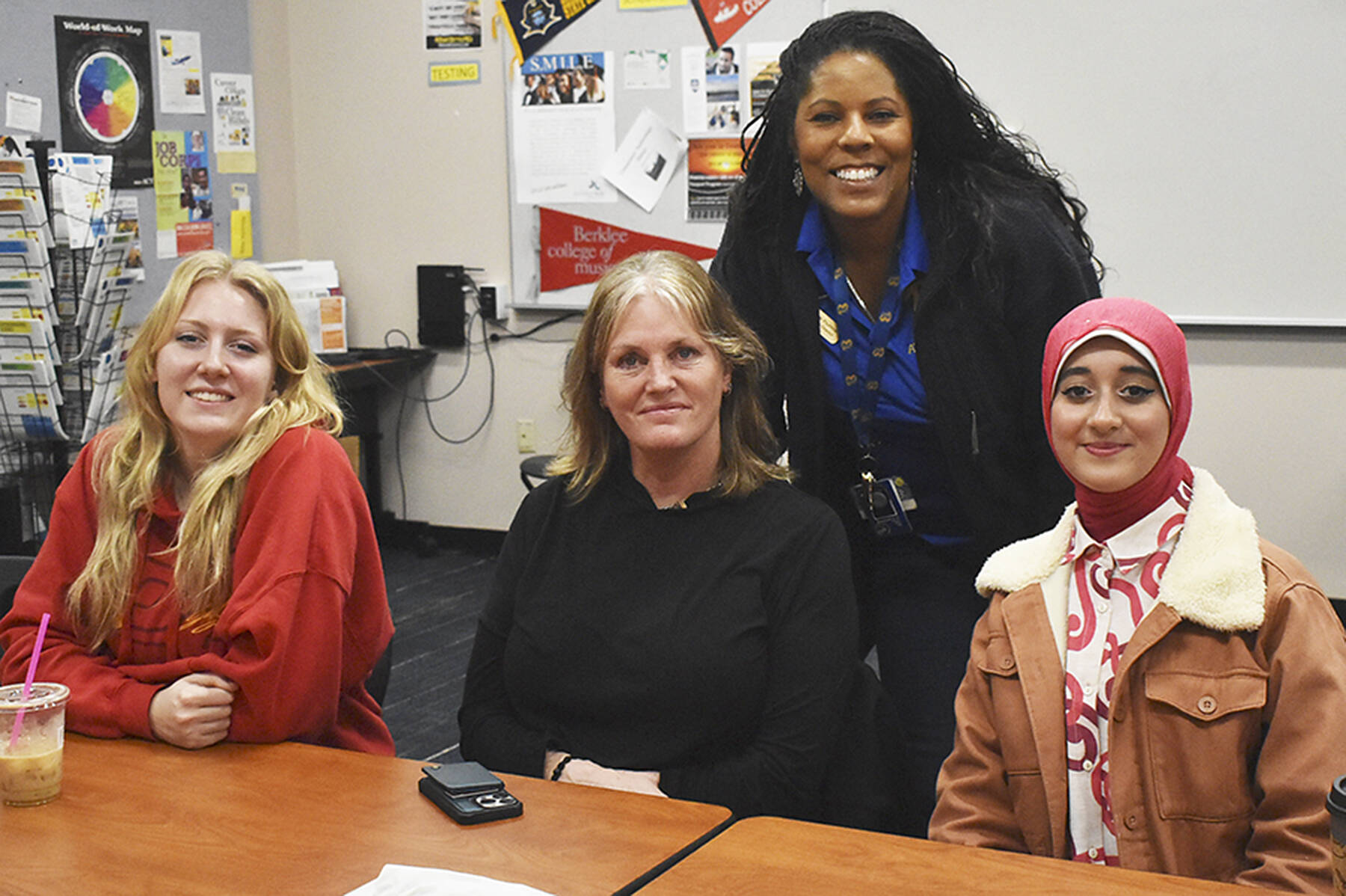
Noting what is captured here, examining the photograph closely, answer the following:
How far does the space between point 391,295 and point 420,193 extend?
416 millimetres

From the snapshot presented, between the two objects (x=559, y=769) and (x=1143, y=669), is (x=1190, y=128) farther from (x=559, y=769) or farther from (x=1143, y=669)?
(x=559, y=769)

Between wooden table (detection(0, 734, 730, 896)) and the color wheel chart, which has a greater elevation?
the color wheel chart

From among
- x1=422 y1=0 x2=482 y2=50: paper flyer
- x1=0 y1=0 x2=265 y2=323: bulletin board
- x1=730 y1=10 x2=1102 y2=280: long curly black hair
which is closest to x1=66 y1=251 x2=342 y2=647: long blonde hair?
x1=730 y1=10 x2=1102 y2=280: long curly black hair

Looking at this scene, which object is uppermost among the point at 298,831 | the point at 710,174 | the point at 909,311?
the point at 710,174

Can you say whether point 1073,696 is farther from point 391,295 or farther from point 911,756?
point 391,295

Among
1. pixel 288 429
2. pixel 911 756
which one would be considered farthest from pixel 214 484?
pixel 911 756

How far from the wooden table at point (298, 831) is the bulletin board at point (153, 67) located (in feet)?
10.6

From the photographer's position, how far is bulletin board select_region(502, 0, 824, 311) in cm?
448

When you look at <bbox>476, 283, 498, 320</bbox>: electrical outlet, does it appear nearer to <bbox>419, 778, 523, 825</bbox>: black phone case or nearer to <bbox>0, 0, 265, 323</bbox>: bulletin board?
<bbox>0, 0, 265, 323</bbox>: bulletin board

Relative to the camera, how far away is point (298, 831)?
1360 millimetres

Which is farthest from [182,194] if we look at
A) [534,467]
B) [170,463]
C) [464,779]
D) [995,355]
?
[464,779]

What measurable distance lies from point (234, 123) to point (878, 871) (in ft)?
14.9

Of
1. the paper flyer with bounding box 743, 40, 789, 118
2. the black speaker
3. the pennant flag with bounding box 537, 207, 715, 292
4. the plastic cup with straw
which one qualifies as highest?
the paper flyer with bounding box 743, 40, 789, 118

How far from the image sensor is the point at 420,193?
5.15 m
